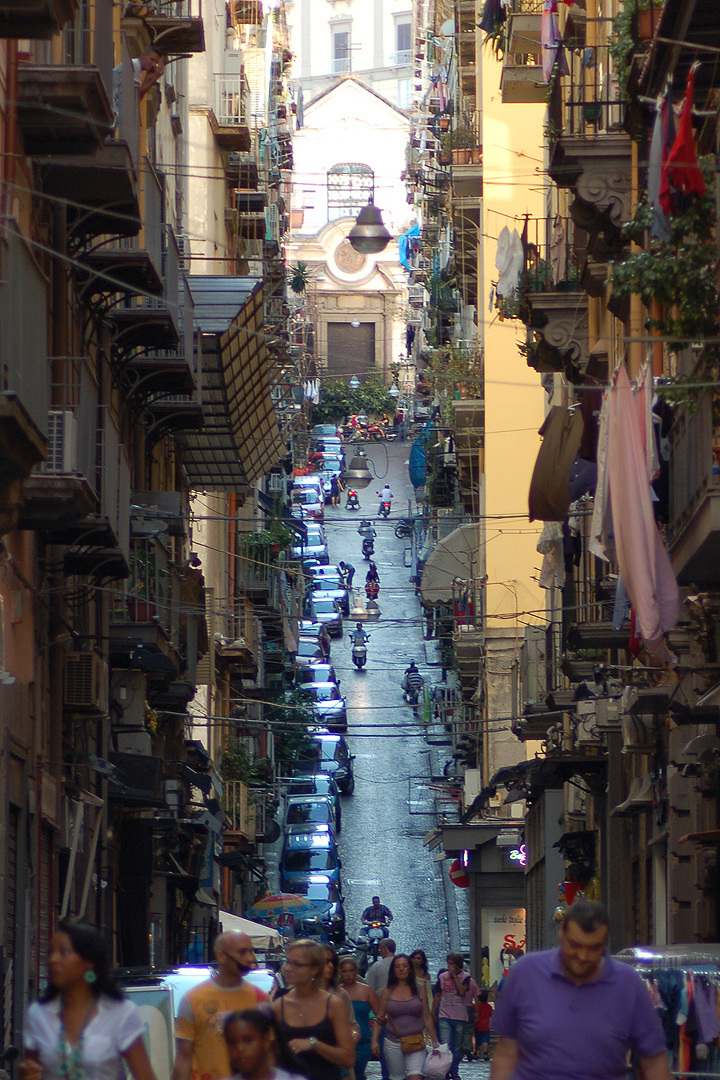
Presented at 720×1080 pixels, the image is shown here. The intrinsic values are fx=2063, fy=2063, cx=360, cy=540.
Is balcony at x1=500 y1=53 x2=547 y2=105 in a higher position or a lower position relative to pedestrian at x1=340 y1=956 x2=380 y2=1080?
higher

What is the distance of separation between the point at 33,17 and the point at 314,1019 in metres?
5.34

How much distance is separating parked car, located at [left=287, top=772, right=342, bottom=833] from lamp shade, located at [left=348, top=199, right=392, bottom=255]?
12647mm

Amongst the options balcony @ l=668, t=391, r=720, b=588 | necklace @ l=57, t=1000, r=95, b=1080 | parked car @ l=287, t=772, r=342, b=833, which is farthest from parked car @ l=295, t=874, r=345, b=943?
necklace @ l=57, t=1000, r=95, b=1080

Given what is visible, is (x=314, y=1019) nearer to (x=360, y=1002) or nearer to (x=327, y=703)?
(x=360, y=1002)

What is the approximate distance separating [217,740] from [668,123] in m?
29.6

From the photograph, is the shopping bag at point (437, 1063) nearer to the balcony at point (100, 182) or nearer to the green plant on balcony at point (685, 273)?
the green plant on balcony at point (685, 273)

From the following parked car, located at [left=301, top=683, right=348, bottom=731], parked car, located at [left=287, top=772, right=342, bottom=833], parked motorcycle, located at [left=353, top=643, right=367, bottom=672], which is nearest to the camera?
parked car, located at [left=287, top=772, right=342, bottom=833]

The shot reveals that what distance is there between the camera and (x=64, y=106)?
1451 centimetres

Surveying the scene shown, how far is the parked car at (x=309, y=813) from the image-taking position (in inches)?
1849

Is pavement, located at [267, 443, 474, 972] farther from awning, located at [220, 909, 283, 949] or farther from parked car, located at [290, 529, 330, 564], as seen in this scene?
awning, located at [220, 909, 283, 949]

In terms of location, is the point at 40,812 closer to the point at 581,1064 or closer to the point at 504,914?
the point at 581,1064

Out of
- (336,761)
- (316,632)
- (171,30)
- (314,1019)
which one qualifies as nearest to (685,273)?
(314,1019)

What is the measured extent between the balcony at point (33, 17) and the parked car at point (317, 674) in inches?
1801

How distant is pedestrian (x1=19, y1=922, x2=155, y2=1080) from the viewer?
7066 millimetres
